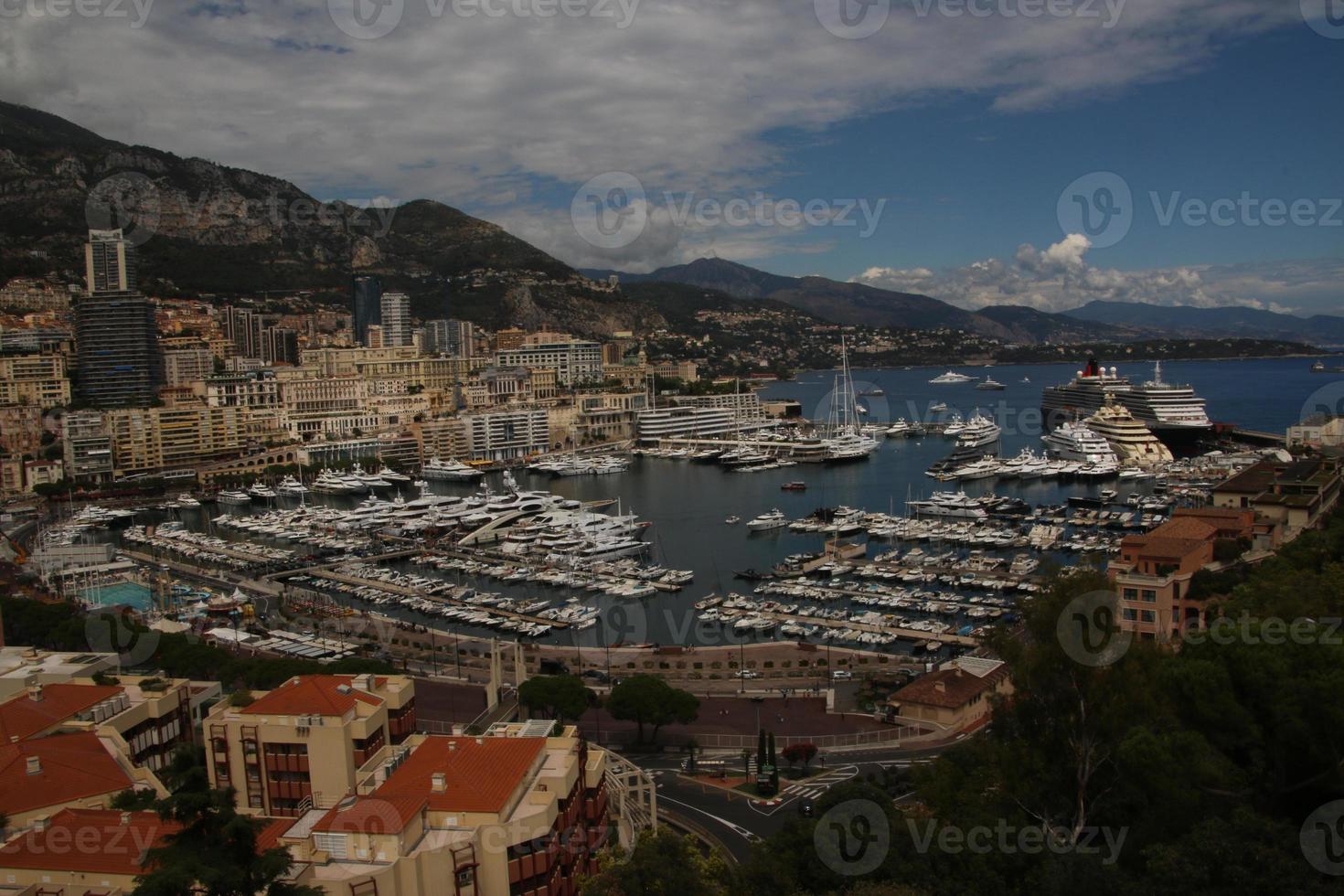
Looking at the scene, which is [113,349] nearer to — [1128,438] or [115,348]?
[115,348]

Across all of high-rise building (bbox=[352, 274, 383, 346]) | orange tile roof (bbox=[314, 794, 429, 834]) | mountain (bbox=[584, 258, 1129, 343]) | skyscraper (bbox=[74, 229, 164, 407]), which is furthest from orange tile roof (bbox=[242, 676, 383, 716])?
mountain (bbox=[584, 258, 1129, 343])

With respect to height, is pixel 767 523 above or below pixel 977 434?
below

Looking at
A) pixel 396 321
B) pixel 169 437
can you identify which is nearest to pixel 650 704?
pixel 169 437

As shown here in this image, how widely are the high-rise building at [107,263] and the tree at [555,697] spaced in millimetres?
45932

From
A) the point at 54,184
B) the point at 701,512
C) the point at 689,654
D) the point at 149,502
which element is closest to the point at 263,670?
the point at 689,654

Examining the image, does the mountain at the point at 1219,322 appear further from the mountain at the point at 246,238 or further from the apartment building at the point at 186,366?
the apartment building at the point at 186,366

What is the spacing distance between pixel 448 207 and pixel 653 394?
2178 inches

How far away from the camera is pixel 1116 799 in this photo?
5.76m

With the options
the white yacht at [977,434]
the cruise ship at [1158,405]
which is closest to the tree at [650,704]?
the white yacht at [977,434]

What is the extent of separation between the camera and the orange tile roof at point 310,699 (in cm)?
732

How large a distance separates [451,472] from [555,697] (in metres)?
27.1

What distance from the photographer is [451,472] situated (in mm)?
36250

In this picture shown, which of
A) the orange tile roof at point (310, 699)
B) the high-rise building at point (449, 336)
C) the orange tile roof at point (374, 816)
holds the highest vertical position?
the high-rise building at point (449, 336)

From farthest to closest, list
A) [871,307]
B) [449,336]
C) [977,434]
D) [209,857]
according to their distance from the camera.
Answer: [871,307], [449,336], [977,434], [209,857]
